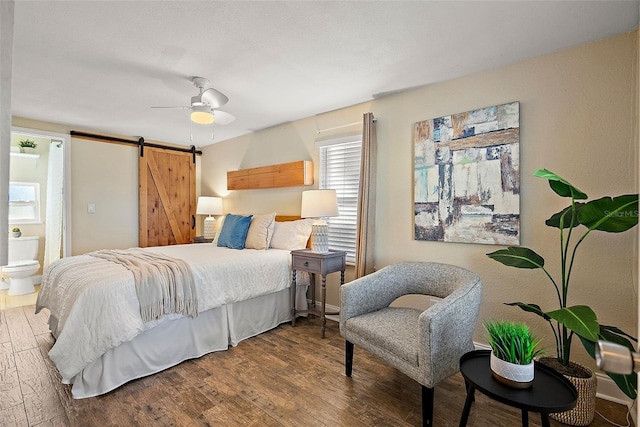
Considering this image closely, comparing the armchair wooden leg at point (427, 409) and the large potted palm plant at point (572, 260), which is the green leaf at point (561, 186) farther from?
the armchair wooden leg at point (427, 409)

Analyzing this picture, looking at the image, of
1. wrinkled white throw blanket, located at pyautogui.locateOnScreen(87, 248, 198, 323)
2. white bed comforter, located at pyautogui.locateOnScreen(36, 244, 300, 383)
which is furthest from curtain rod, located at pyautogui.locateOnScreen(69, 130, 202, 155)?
wrinkled white throw blanket, located at pyautogui.locateOnScreen(87, 248, 198, 323)

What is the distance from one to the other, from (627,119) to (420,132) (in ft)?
4.55

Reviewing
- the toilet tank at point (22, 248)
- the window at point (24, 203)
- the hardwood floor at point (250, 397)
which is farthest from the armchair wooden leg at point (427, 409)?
the window at point (24, 203)

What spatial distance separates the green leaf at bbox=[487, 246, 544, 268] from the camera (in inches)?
75.5

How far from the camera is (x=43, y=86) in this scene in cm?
287

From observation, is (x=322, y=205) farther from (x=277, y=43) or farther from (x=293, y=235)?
(x=277, y=43)

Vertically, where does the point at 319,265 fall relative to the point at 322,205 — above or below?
below

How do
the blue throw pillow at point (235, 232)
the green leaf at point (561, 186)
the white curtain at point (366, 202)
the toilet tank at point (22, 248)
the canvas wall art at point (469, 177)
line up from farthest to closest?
the toilet tank at point (22, 248)
the blue throw pillow at point (235, 232)
the white curtain at point (366, 202)
the canvas wall art at point (469, 177)
the green leaf at point (561, 186)

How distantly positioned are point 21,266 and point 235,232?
312 centimetres

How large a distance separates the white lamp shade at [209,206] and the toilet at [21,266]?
2330 millimetres

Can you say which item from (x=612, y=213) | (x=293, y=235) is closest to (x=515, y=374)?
(x=612, y=213)

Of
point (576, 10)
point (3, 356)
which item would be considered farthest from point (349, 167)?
point (3, 356)

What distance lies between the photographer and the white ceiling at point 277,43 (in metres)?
1.79

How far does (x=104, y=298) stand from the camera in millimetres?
2027
